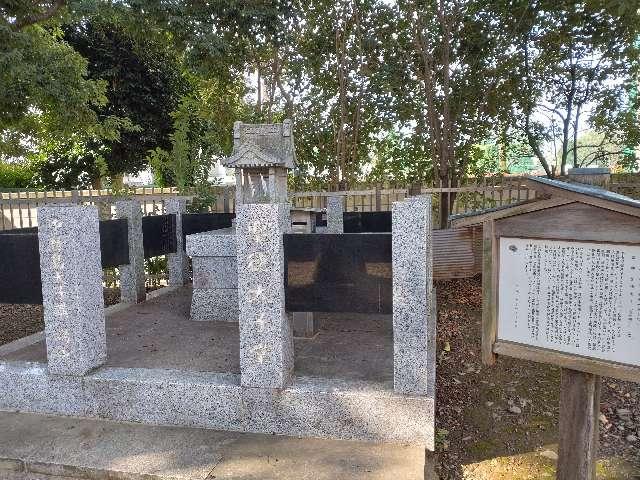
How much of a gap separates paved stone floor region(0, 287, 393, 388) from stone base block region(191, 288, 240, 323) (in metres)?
0.11

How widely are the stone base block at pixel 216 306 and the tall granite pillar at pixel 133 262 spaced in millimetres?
1135

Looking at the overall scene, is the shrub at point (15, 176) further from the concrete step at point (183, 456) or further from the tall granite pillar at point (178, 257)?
the concrete step at point (183, 456)

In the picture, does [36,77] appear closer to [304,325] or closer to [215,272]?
[215,272]

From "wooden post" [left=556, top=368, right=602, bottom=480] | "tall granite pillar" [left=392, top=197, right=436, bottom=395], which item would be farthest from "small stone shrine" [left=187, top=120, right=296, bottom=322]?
"wooden post" [left=556, top=368, right=602, bottom=480]

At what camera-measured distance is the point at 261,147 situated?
542 centimetres

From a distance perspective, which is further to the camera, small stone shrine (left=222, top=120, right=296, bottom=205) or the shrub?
the shrub

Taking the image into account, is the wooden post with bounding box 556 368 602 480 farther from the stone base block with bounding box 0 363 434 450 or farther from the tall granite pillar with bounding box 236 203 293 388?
the tall granite pillar with bounding box 236 203 293 388

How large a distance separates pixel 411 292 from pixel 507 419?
184 centimetres

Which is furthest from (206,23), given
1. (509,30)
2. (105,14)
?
(509,30)

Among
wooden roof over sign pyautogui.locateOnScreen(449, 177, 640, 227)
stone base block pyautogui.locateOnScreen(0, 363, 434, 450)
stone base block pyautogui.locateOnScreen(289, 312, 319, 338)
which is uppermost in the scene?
wooden roof over sign pyautogui.locateOnScreen(449, 177, 640, 227)

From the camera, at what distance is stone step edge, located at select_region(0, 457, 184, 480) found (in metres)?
2.70

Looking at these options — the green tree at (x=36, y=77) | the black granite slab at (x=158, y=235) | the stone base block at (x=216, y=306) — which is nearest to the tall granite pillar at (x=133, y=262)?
the black granite slab at (x=158, y=235)

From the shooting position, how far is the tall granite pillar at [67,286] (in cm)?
334

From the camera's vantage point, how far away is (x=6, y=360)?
392cm
